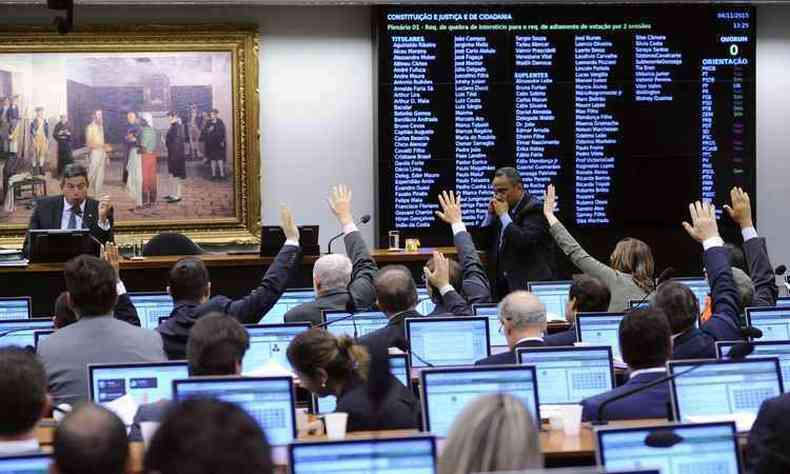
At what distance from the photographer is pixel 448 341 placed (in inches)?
246

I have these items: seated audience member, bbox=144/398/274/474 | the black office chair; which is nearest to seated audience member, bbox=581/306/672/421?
seated audience member, bbox=144/398/274/474

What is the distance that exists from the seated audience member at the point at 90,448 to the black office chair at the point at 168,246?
748 centimetres

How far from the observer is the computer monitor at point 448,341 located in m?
6.15

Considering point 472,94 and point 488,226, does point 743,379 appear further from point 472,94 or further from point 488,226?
point 472,94

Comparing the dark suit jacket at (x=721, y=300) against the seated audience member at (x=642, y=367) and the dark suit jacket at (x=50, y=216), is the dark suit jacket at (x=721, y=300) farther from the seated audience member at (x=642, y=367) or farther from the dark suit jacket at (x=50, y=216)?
the dark suit jacket at (x=50, y=216)

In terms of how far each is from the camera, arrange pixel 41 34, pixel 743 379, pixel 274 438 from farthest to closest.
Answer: pixel 41 34, pixel 743 379, pixel 274 438

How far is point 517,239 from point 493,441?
679 cm

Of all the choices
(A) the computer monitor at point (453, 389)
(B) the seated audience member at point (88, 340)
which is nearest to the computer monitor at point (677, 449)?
(A) the computer monitor at point (453, 389)

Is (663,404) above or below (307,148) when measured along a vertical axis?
below

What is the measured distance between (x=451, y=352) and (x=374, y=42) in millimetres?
5650

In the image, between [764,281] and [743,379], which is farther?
[764,281]

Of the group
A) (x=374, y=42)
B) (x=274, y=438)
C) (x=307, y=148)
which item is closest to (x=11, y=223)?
(x=307, y=148)

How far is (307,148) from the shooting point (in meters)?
11.5

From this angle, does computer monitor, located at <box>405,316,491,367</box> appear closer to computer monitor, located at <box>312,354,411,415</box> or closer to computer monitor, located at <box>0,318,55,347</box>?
computer monitor, located at <box>312,354,411,415</box>
